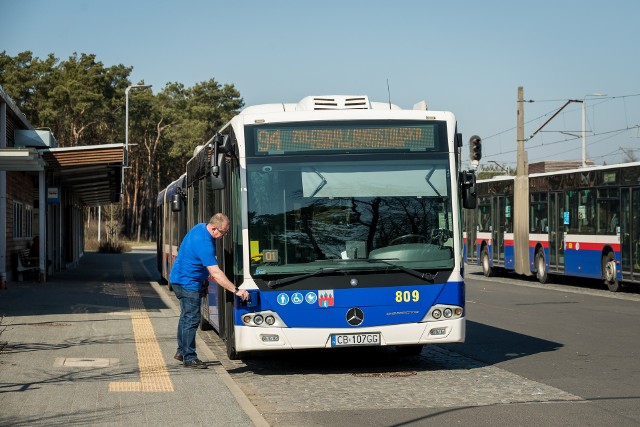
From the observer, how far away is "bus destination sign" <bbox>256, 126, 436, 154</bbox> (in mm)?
12367

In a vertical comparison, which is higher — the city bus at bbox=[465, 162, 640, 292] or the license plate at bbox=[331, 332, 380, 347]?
the city bus at bbox=[465, 162, 640, 292]

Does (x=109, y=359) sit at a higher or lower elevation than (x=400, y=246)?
lower

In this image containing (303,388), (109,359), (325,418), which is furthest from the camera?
(109,359)

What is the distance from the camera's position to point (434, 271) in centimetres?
1222

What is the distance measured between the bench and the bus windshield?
20485 mm

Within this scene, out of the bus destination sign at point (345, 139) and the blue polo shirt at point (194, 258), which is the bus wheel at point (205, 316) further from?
the bus destination sign at point (345, 139)

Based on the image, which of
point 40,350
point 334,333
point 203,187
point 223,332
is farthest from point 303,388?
point 203,187

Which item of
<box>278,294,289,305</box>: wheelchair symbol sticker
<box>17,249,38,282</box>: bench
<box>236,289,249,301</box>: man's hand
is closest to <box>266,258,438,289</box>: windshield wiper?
<box>278,294,289,305</box>: wheelchair symbol sticker

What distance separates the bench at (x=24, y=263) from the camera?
31316 millimetres

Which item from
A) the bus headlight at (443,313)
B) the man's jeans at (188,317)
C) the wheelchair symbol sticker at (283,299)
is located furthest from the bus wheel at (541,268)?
the wheelchair symbol sticker at (283,299)

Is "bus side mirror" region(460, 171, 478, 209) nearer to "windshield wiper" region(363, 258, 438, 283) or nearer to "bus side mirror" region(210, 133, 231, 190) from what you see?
"windshield wiper" region(363, 258, 438, 283)

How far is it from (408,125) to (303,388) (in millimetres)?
3242

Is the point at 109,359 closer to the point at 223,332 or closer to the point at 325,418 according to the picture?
the point at 223,332

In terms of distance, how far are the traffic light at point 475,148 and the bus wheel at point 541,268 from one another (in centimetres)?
1644
